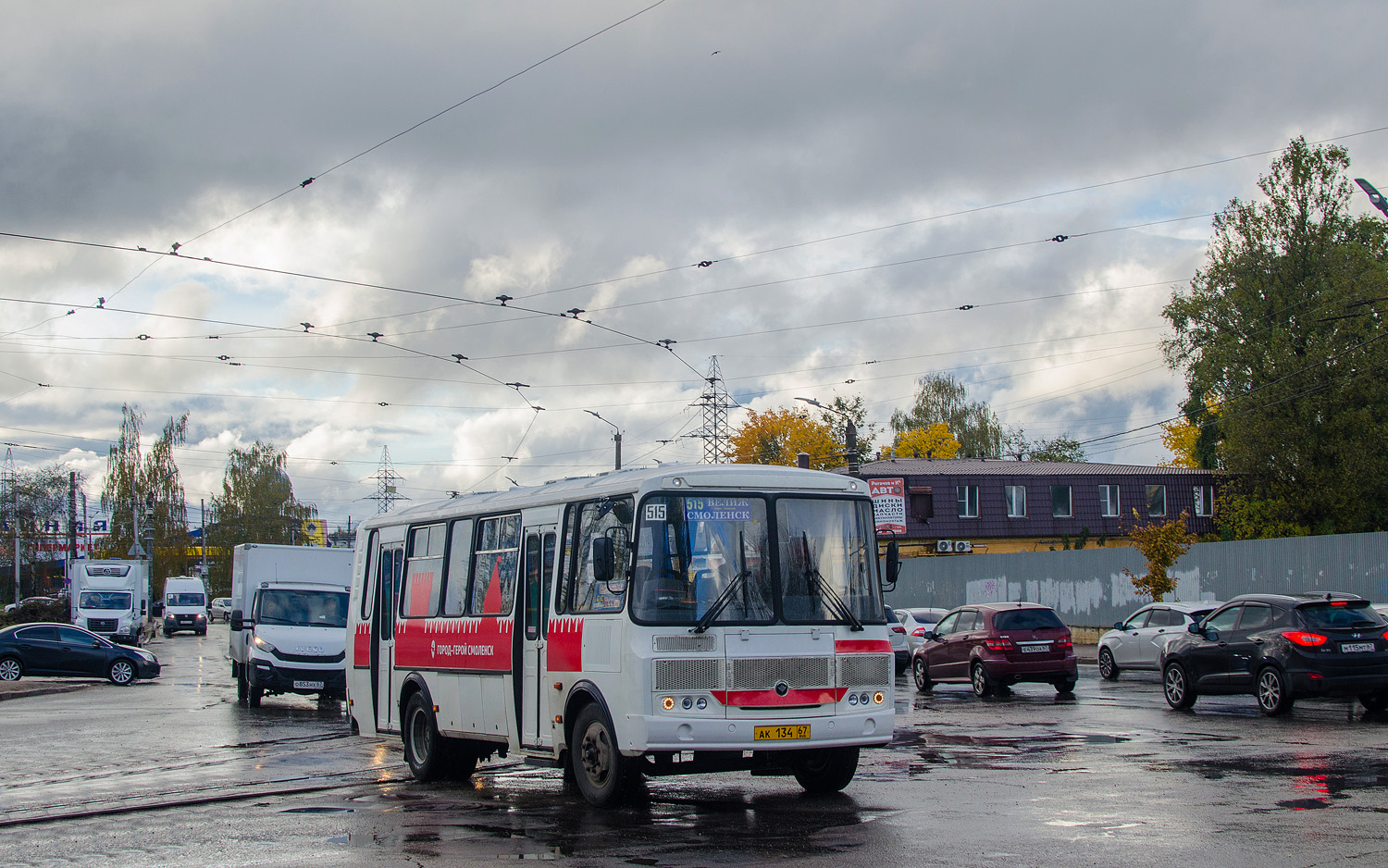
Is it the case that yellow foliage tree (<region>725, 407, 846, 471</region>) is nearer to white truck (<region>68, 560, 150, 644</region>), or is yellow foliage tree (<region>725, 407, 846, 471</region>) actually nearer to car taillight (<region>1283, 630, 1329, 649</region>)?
white truck (<region>68, 560, 150, 644</region>)

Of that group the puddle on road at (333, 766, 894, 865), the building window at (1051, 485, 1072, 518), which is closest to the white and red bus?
the puddle on road at (333, 766, 894, 865)

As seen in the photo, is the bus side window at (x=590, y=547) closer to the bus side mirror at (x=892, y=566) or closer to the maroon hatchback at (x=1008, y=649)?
the bus side mirror at (x=892, y=566)

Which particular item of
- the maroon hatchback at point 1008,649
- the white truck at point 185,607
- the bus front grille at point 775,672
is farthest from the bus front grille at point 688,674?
the white truck at point 185,607

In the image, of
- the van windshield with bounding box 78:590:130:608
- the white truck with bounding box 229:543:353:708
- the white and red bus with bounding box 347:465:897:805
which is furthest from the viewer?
the van windshield with bounding box 78:590:130:608

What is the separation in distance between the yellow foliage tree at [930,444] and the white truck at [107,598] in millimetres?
50395

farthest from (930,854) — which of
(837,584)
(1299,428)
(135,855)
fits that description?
(1299,428)

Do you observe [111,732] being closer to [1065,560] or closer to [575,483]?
[575,483]

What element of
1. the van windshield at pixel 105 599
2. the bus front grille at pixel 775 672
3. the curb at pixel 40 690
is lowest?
the curb at pixel 40 690

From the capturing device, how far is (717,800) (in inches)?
436

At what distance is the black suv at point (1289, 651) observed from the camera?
55.3 feet

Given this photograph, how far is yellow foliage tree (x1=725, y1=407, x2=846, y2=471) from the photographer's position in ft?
253

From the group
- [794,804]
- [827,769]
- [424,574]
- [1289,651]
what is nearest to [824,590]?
[827,769]

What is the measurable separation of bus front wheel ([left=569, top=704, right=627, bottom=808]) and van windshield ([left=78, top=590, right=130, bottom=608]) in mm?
43617

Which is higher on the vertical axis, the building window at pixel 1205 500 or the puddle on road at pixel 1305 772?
the building window at pixel 1205 500
